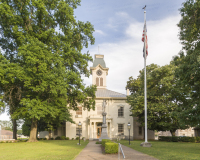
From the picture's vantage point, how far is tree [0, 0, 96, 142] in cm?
1989

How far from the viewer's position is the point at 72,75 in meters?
21.1

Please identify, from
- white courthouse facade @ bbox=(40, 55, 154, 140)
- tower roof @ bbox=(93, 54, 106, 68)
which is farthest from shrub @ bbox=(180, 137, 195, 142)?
tower roof @ bbox=(93, 54, 106, 68)

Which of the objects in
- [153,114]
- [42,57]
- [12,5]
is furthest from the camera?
[153,114]

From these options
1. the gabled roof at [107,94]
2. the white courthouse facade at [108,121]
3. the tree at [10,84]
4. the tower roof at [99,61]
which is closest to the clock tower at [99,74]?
the tower roof at [99,61]

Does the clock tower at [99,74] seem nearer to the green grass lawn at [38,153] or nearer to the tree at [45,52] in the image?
the tree at [45,52]

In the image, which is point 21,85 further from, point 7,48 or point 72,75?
point 72,75

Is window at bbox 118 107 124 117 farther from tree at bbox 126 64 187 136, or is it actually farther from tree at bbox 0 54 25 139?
tree at bbox 0 54 25 139

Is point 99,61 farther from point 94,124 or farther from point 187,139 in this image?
point 187,139

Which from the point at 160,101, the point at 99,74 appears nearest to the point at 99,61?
the point at 99,74

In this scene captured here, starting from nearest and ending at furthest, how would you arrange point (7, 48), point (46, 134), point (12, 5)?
point (12, 5), point (7, 48), point (46, 134)

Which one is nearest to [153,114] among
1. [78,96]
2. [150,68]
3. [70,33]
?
[150,68]

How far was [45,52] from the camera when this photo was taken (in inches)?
818

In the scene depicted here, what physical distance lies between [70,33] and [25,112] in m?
10.0

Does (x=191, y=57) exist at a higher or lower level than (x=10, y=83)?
higher
